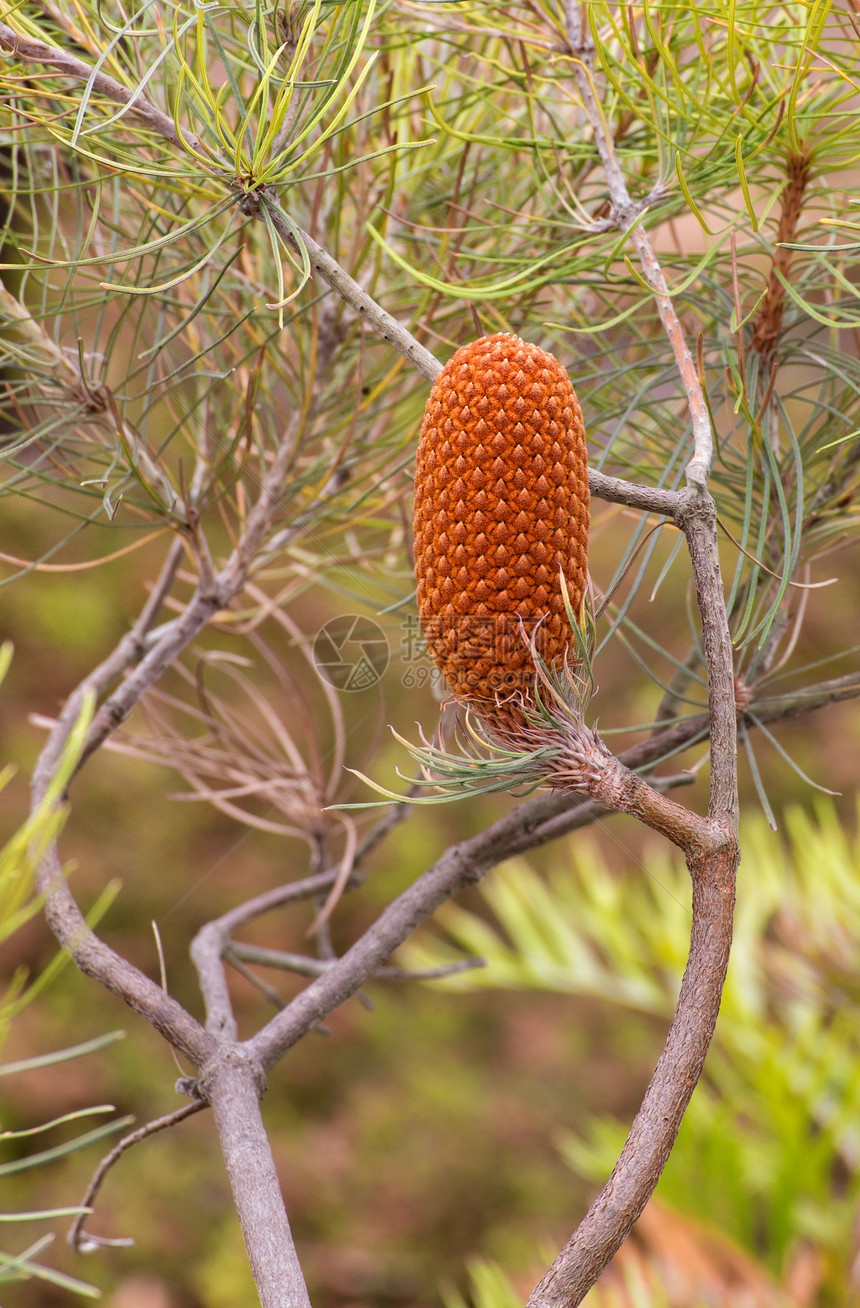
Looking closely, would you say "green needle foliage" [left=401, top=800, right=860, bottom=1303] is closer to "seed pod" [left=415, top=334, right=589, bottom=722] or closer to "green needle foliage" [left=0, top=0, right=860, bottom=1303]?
"green needle foliage" [left=0, top=0, right=860, bottom=1303]

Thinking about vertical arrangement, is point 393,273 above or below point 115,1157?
above

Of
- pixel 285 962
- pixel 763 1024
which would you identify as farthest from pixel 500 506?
pixel 763 1024

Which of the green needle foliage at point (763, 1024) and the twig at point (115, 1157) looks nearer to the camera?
the twig at point (115, 1157)

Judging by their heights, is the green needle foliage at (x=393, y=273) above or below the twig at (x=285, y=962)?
above

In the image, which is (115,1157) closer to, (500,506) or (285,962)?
(285,962)

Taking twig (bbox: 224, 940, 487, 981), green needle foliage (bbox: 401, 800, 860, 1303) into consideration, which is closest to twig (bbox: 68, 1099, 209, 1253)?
twig (bbox: 224, 940, 487, 981)

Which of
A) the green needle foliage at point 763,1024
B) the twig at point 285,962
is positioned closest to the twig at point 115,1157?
the twig at point 285,962

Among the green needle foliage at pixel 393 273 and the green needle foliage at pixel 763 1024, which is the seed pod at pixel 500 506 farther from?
the green needle foliage at pixel 763 1024

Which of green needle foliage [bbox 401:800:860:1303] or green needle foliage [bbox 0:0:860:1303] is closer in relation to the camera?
green needle foliage [bbox 0:0:860:1303]

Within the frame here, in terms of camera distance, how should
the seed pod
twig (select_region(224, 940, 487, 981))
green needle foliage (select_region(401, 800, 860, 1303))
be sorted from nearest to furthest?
1. the seed pod
2. twig (select_region(224, 940, 487, 981))
3. green needle foliage (select_region(401, 800, 860, 1303))
